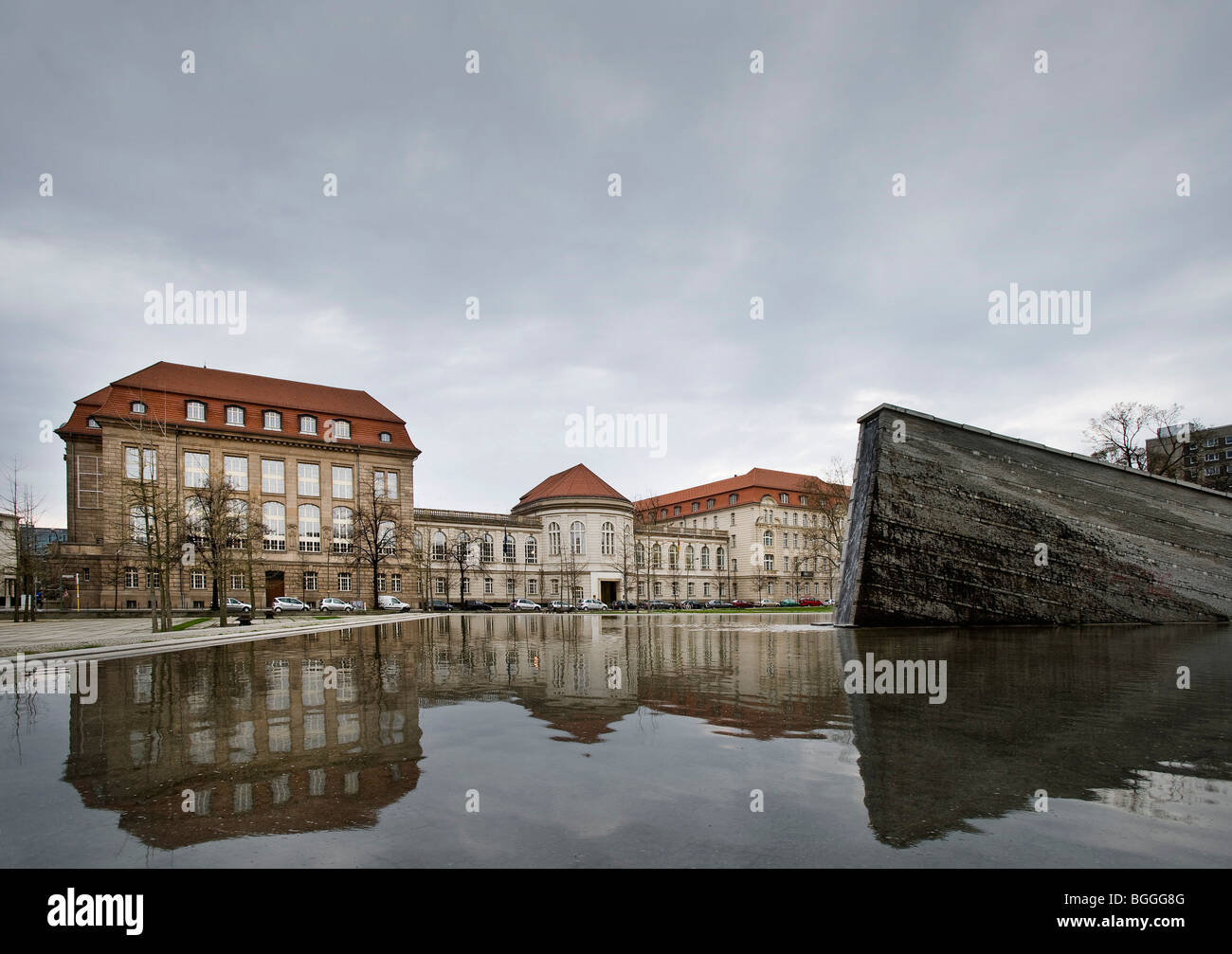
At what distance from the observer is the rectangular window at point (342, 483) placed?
68644 millimetres

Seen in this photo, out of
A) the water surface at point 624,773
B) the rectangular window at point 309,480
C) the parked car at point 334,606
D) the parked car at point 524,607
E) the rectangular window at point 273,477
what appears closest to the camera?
the water surface at point 624,773

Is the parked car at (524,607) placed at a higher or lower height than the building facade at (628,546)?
lower

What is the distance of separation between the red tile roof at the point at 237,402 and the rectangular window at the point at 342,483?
2703 millimetres

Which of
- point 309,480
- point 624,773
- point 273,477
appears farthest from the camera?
point 309,480

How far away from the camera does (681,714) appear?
837cm

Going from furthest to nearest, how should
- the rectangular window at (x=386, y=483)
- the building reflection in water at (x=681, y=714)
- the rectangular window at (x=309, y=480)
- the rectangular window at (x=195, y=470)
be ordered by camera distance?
the rectangular window at (x=386, y=483) < the rectangular window at (x=309, y=480) < the rectangular window at (x=195, y=470) < the building reflection in water at (x=681, y=714)

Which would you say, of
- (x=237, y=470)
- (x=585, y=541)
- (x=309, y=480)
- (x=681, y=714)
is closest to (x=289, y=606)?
(x=309, y=480)

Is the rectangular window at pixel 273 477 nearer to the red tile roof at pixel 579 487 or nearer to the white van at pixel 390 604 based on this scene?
the white van at pixel 390 604

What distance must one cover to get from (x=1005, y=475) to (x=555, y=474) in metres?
76.6

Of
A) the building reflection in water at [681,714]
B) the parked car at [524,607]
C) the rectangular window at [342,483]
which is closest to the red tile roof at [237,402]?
the rectangular window at [342,483]

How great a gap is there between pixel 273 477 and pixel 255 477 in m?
1.59

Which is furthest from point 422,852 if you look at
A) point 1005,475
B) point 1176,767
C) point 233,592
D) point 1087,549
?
point 233,592

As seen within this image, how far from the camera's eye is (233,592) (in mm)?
62469

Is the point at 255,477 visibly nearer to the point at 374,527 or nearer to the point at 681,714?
the point at 374,527
